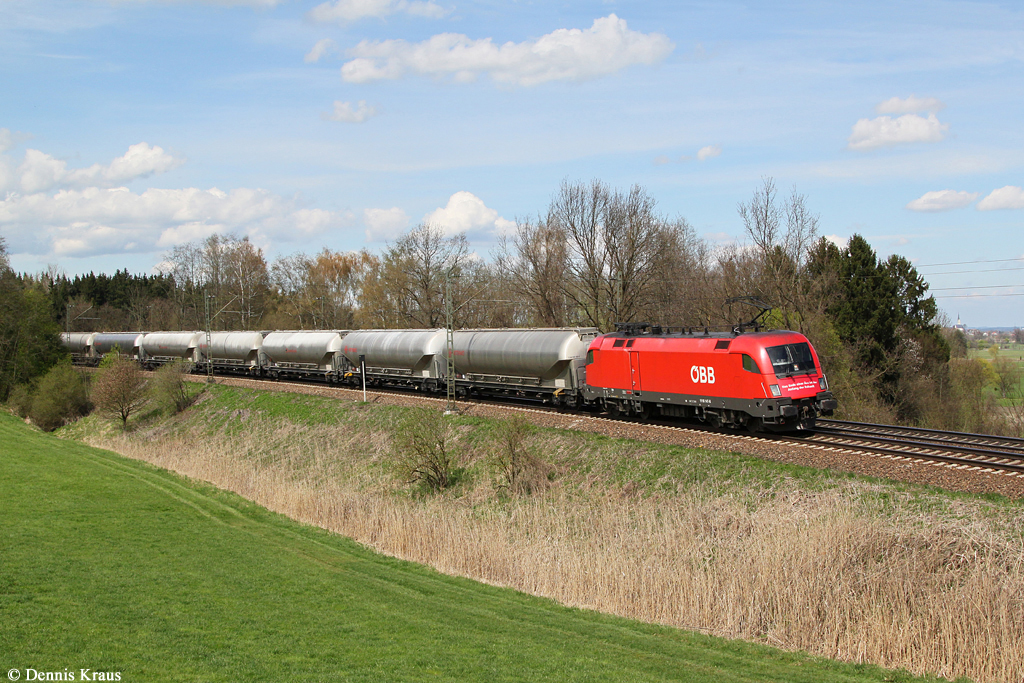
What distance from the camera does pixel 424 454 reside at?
24.5 meters

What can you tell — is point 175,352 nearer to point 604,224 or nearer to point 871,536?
point 604,224

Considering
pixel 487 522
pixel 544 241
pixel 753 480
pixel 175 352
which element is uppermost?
pixel 544 241

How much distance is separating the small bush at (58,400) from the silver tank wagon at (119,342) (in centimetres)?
1083

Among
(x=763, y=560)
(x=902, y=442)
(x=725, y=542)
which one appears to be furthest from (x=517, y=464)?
(x=763, y=560)

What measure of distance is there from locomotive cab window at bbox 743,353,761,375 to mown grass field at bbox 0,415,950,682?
9.91m

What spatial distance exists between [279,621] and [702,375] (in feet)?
49.0

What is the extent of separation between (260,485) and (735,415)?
1638 cm

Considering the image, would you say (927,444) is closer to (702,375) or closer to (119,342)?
(702,375)

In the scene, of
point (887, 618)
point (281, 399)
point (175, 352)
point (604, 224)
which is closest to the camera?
point (887, 618)

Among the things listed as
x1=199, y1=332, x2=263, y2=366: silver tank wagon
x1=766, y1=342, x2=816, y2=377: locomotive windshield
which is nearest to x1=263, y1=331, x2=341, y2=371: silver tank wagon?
x1=199, y1=332, x2=263, y2=366: silver tank wagon

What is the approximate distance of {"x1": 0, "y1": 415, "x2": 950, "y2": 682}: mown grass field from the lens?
8930mm

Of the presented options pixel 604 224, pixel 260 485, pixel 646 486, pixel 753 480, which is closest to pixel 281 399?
pixel 260 485

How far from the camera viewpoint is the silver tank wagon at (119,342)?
207ft

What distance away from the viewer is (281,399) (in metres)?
41.4
